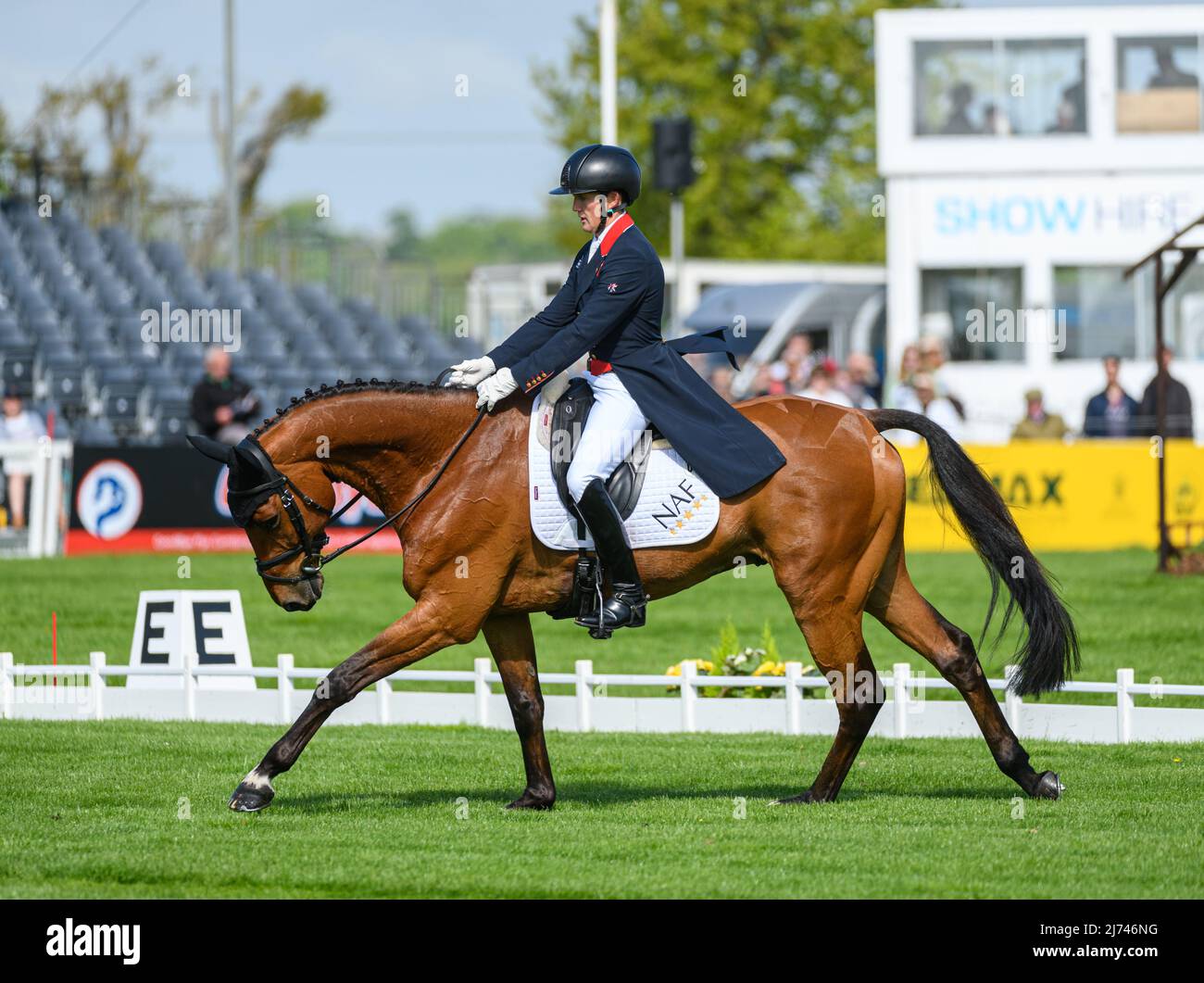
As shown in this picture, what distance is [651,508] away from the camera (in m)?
8.41

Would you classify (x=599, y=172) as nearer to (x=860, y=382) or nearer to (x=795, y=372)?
(x=795, y=372)

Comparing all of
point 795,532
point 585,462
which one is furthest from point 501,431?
point 795,532

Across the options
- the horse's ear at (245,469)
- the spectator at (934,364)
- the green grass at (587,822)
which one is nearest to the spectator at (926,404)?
the spectator at (934,364)

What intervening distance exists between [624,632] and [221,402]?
615 cm

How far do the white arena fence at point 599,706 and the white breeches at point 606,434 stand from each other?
2.93 meters

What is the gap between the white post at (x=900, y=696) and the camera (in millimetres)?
10719

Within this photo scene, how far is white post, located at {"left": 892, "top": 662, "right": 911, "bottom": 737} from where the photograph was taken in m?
10.7

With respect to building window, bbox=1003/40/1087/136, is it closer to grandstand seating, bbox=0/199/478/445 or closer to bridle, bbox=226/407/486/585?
grandstand seating, bbox=0/199/478/445

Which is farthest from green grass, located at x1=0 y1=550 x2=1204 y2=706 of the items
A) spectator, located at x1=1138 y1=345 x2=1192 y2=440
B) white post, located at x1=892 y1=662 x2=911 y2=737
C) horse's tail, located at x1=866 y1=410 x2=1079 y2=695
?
horse's tail, located at x1=866 y1=410 x2=1079 y2=695

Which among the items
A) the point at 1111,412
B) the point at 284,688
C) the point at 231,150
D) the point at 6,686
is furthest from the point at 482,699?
the point at 231,150

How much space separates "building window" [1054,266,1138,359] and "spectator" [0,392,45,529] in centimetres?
1449
